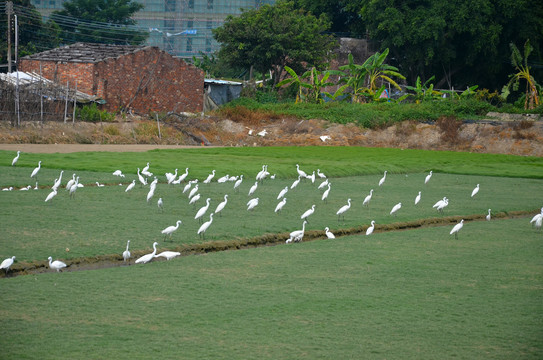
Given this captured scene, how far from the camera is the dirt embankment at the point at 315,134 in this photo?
38844 millimetres

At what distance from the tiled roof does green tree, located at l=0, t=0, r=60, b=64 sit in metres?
7.48

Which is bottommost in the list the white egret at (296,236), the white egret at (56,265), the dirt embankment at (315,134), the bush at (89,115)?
the dirt embankment at (315,134)

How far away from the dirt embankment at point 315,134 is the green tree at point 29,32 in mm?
19203

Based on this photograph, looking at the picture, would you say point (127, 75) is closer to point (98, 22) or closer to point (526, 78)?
point (526, 78)

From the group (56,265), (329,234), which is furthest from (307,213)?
(56,265)

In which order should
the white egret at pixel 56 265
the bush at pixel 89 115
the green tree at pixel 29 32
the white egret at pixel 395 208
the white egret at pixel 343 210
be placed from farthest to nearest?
the green tree at pixel 29 32, the bush at pixel 89 115, the white egret at pixel 395 208, the white egret at pixel 343 210, the white egret at pixel 56 265

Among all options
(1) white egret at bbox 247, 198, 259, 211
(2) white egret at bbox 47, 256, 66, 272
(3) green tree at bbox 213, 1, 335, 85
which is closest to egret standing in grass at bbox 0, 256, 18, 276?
(2) white egret at bbox 47, 256, 66, 272

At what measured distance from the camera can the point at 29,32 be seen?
6109 centimetres

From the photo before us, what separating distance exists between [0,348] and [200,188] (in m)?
14.7

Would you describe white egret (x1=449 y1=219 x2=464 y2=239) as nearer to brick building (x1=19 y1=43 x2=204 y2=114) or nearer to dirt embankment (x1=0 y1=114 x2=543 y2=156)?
dirt embankment (x1=0 y1=114 x2=543 y2=156)

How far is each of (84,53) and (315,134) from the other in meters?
16.3

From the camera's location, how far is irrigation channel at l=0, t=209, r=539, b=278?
12.0 meters

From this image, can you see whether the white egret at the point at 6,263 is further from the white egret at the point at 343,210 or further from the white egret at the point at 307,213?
the white egret at the point at 343,210

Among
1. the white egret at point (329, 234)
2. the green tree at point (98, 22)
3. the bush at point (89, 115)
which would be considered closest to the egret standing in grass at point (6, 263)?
the white egret at point (329, 234)
